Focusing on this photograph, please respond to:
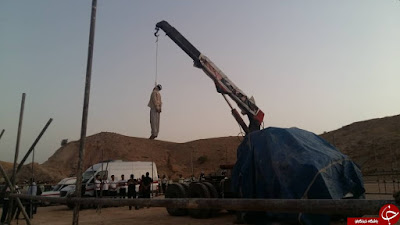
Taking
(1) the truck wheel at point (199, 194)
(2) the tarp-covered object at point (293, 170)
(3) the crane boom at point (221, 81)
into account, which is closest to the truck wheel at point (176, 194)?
(1) the truck wheel at point (199, 194)

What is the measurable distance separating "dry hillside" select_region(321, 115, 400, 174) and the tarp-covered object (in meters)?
19.4

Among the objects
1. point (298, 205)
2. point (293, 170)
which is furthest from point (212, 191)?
point (298, 205)

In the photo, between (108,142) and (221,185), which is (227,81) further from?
(108,142)

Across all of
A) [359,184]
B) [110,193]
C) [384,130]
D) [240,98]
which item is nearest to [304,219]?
[359,184]

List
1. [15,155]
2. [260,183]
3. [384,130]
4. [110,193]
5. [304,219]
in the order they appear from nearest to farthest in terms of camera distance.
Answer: [304,219]
[260,183]
[15,155]
[110,193]
[384,130]

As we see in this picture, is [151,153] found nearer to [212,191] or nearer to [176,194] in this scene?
[176,194]

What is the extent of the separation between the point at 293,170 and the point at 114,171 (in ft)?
51.3

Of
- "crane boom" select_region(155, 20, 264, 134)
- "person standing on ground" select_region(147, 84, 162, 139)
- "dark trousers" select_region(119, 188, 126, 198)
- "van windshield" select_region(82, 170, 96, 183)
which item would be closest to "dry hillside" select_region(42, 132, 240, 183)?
"van windshield" select_region(82, 170, 96, 183)

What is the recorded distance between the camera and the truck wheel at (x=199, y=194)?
1219 centimetres

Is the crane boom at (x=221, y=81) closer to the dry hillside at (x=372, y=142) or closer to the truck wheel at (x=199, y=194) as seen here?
the truck wheel at (x=199, y=194)

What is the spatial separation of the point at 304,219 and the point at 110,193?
1405 cm

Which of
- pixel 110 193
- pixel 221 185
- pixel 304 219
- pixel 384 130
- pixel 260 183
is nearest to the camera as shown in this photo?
pixel 304 219

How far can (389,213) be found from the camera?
8.57 feet

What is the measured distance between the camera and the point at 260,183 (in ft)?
30.6
